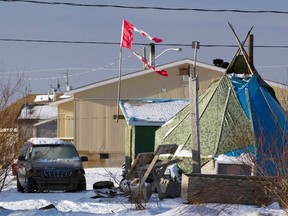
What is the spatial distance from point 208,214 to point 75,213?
323 centimetres

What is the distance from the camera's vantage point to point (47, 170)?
2566 centimetres

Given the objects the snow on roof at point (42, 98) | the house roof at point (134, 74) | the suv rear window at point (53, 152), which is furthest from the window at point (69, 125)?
the snow on roof at point (42, 98)

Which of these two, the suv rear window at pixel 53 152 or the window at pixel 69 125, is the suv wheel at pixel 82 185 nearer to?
the suv rear window at pixel 53 152

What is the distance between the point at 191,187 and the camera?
1666 cm

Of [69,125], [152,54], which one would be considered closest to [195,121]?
[152,54]

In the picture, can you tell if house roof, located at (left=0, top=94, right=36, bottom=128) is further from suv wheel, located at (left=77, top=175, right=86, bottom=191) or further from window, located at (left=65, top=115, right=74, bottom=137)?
window, located at (left=65, top=115, right=74, bottom=137)

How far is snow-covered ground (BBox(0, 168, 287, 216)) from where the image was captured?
50.1ft

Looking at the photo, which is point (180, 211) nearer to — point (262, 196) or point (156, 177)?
point (262, 196)

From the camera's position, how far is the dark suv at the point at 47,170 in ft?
83.6

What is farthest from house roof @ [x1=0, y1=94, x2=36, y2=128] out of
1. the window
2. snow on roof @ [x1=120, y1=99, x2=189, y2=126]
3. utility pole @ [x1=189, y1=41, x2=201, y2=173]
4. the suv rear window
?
the window

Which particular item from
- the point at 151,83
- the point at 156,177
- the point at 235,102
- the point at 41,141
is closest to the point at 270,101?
the point at 235,102

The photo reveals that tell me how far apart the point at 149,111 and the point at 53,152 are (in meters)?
8.93

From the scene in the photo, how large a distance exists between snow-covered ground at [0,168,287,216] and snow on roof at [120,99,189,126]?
330 inches

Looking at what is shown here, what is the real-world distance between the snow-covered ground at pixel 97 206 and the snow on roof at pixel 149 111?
8.39 metres
